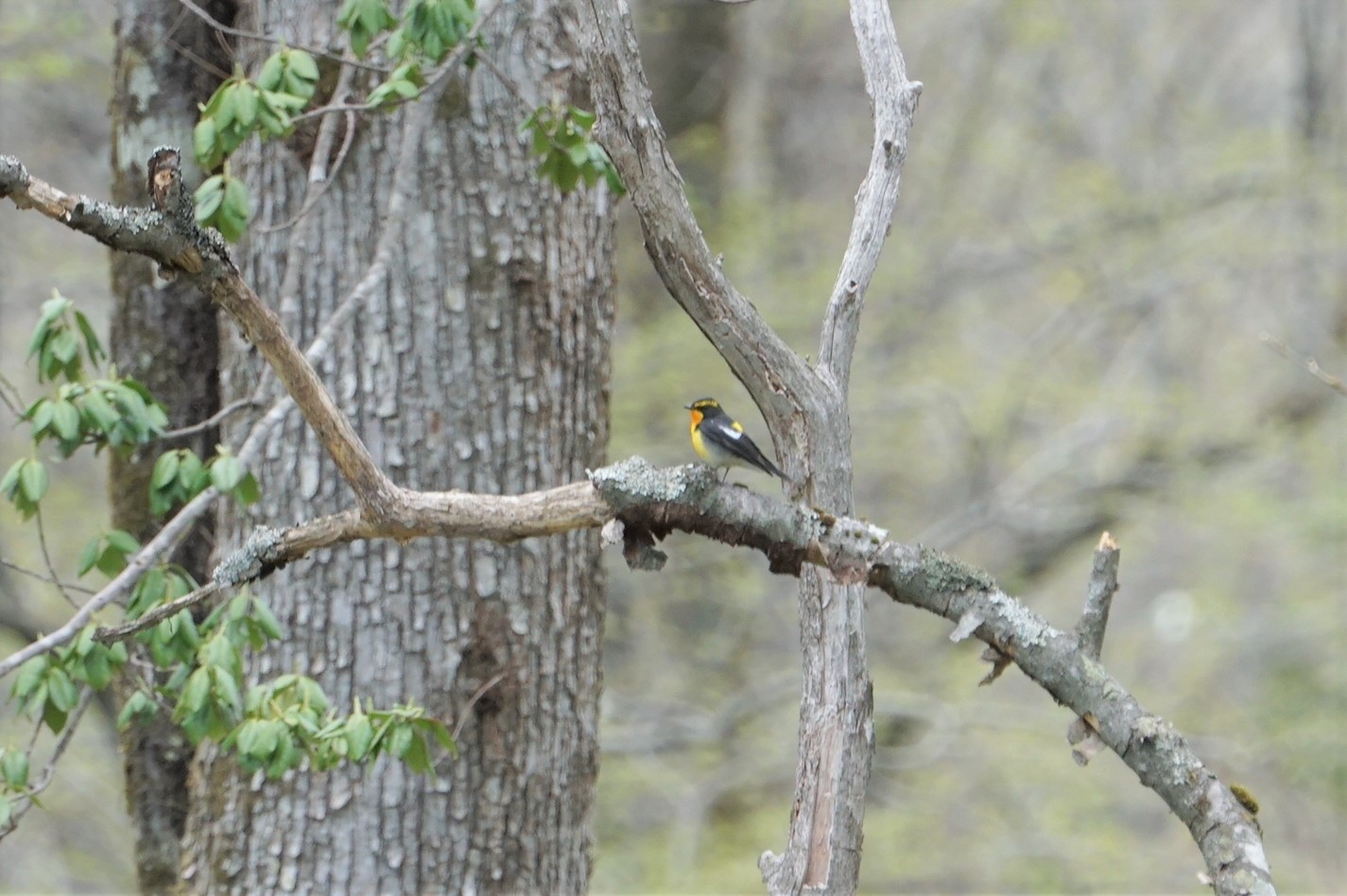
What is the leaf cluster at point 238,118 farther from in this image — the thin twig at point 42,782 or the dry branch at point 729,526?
the thin twig at point 42,782

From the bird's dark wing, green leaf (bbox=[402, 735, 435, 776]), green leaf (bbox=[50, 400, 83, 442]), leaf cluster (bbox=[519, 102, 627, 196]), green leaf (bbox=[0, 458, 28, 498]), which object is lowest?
green leaf (bbox=[402, 735, 435, 776])

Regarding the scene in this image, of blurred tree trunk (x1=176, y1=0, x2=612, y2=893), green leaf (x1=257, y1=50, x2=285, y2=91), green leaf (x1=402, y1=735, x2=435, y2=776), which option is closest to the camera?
green leaf (x1=402, y1=735, x2=435, y2=776)

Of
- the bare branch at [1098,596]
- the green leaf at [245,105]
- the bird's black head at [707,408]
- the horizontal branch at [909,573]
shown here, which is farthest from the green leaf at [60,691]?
the bare branch at [1098,596]

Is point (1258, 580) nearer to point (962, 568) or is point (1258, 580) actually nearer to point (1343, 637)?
point (1343, 637)

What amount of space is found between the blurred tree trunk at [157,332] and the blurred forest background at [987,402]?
357cm

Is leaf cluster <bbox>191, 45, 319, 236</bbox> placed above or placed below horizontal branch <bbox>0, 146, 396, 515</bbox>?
above

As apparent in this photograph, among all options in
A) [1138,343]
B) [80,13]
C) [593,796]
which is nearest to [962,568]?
[593,796]

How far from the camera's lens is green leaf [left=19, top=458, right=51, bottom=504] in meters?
2.71

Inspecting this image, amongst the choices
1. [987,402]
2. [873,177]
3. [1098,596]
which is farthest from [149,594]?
[987,402]

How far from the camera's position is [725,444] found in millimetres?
3197

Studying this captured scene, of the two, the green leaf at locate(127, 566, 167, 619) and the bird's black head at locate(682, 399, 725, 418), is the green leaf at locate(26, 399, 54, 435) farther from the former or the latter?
the bird's black head at locate(682, 399, 725, 418)

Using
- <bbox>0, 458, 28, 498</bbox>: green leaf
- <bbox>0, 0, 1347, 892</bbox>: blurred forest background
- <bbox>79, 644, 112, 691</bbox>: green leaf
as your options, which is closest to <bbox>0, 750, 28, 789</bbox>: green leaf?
<bbox>79, 644, 112, 691</bbox>: green leaf

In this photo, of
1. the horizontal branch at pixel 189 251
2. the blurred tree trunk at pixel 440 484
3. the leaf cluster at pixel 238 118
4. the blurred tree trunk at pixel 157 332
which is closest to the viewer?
the horizontal branch at pixel 189 251

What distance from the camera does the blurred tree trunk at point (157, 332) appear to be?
3.88m
